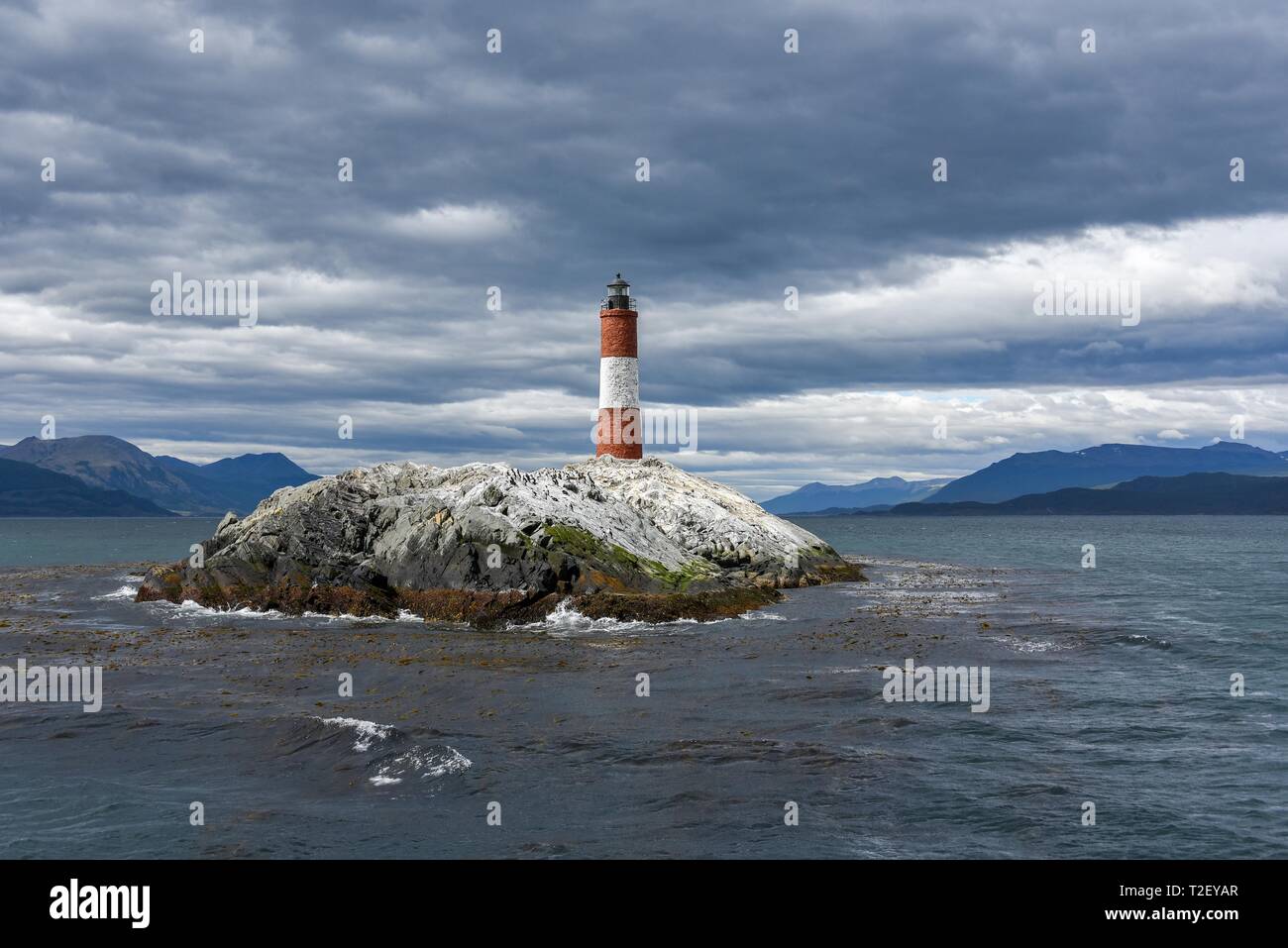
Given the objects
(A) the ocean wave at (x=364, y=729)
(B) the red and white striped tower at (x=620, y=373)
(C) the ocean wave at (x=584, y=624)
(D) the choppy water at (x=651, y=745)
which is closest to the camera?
(D) the choppy water at (x=651, y=745)

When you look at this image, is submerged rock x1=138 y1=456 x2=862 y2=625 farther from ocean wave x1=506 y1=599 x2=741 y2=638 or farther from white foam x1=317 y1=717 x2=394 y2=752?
white foam x1=317 y1=717 x2=394 y2=752

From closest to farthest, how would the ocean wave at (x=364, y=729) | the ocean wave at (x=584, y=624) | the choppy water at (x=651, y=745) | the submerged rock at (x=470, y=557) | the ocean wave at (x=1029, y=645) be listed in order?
the choppy water at (x=651, y=745)
the ocean wave at (x=364, y=729)
the ocean wave at (x=1029, y=645)
the ocean wave at (x=584, y=624)
the submerged rock at (x=470, y=557)

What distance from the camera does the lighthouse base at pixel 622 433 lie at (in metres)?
63.4

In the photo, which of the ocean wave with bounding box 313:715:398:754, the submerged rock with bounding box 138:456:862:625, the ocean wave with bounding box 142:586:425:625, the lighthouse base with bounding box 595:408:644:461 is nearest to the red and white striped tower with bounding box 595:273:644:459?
the lighthouse base with bounding box 595:408:644:461

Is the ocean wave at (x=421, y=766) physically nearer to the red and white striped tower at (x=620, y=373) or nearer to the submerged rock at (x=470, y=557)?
the submerged rock at (x=470, y=557)

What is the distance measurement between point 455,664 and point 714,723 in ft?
32.5

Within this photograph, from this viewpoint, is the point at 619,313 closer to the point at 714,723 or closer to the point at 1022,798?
the point at 714,723

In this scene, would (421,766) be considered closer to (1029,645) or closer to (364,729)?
(364,729)

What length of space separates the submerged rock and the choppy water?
347 centimetres

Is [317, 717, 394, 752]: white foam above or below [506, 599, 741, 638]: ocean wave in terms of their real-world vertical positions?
above

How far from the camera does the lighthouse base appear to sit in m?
63.4

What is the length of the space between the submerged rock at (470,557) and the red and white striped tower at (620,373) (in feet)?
41.6

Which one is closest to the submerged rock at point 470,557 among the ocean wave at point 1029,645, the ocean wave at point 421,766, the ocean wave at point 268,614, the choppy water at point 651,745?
the ocean wave at point 268,614

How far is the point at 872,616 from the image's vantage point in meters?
37.6
